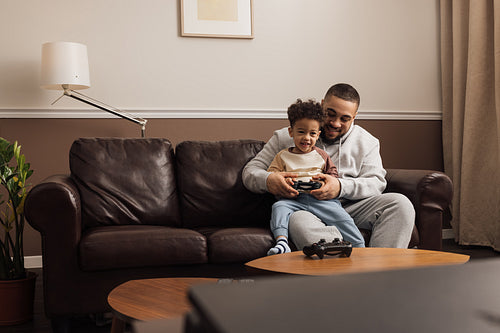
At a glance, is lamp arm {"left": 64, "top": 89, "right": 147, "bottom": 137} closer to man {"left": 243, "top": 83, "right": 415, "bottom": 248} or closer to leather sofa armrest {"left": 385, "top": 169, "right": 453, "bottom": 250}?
man {"left": 243, "top": 83, "right": 415, "bottom": 248}

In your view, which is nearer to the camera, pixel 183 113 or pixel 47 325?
pixel 47 325

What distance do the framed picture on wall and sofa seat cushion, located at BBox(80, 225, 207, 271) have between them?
5.92ft

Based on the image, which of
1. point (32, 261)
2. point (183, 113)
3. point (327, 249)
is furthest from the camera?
point (183, 113)

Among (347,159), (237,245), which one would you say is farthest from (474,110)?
(237,245)

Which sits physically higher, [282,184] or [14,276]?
[282,184]

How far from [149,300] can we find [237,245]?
874 mm

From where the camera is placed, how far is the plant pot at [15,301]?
2135mm

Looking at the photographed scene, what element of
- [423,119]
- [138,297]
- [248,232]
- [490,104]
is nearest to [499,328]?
[138,297]

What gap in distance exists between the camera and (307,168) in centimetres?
243

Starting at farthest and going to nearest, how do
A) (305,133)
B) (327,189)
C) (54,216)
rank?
(305,133) < (327,189) < (54,216)

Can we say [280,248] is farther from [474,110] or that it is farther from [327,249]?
[474,110]

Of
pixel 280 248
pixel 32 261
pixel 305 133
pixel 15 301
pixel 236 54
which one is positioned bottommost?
pixel 32 261

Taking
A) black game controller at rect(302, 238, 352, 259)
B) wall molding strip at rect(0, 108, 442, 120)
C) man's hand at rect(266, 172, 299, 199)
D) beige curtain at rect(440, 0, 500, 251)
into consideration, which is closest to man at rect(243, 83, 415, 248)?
man's hand at rect(266, 172, 299, 199)

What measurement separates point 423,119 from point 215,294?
4.06 meters
